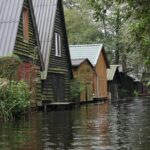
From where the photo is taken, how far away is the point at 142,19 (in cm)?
1596

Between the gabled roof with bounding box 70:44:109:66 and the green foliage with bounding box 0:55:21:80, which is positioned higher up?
the gabled roof with bounding box 70:44:109:66

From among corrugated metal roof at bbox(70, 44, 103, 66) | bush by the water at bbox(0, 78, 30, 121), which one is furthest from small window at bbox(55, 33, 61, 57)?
corrugated metal roof at bbox(70, 44, 103, 66)

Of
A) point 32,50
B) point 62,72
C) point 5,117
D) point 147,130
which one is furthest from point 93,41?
point 147,130

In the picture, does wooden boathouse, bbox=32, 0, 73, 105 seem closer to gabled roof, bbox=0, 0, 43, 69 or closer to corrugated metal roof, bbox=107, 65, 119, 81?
gabled roof, bbox=0, 0, 43, 69

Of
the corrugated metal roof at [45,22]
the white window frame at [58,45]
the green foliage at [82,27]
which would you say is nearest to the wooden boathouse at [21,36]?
the corrugated metal roof at [45,22]

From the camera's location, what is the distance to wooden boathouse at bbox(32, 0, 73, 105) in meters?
36.3

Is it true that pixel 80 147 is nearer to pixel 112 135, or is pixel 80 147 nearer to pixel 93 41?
pixel 112 135

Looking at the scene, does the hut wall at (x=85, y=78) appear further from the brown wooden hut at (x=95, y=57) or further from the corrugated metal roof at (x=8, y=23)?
the corrugated metal roof at (x=8, y=23)

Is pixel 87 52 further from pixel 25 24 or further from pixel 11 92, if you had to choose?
pixel 11 92

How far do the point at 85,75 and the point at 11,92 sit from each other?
25.3 meters

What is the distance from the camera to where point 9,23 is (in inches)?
1159

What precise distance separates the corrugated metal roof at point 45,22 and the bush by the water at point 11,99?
10932 millimetres

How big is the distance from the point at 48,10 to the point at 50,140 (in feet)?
81.8

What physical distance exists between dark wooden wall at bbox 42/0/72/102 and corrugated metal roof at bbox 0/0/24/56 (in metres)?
7.37
